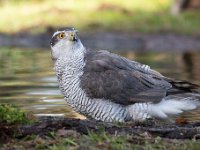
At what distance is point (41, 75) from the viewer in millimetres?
17234

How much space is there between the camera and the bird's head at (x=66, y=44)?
32.0 ft

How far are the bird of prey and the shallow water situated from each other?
1.01 meters

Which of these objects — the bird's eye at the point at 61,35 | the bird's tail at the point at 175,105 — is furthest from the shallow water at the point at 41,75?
the bird's eye at the point at 61,35

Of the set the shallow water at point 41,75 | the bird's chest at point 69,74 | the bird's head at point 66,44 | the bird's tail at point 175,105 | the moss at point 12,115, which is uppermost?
the bird's head at point 66,44

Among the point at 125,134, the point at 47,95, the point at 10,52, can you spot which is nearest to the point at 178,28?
the point at 10,52

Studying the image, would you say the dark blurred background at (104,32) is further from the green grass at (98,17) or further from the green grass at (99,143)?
the green grass at (99,143)

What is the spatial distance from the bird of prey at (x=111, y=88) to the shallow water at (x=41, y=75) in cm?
101

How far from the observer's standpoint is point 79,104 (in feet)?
31.0

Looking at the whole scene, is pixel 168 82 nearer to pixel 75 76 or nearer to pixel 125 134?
pixel 75 76

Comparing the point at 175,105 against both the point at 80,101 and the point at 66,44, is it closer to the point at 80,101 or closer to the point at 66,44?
the point at 80,101

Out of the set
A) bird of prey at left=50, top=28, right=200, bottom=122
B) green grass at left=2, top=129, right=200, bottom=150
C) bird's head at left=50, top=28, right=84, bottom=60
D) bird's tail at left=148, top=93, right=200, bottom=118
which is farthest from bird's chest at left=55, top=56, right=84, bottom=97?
green grass at left=2, top=129, right=200, bottom=150

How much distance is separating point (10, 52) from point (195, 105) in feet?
44.7

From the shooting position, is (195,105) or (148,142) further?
(195,105)

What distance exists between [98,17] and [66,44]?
57.6ft
